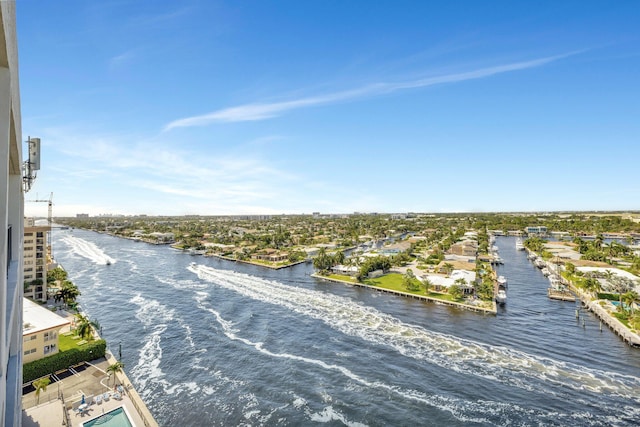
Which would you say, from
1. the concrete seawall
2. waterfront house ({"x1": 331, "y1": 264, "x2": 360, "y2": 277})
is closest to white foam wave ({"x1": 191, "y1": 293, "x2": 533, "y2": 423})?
the concrete seawall

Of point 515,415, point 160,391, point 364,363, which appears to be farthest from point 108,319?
point 515,415

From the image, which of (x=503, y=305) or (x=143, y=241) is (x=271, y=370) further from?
(x=143, y=241)

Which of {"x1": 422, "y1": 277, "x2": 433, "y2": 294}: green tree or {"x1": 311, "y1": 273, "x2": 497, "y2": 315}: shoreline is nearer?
{"x1": 311, "y1": 273, "x2": 497, "y2": 315}: shoreline

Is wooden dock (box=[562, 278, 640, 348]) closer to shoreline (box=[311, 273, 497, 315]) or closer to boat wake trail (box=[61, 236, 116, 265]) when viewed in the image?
shoreline (box=[311, 273, 497, 315])

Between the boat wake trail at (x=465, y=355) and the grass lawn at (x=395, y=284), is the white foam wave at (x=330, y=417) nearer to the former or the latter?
the boat wake trail at (x=465, y=355)

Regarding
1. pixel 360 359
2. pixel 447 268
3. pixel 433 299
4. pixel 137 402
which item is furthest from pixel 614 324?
pixel 137 402

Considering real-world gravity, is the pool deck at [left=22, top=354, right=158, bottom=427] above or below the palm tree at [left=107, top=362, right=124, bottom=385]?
below
